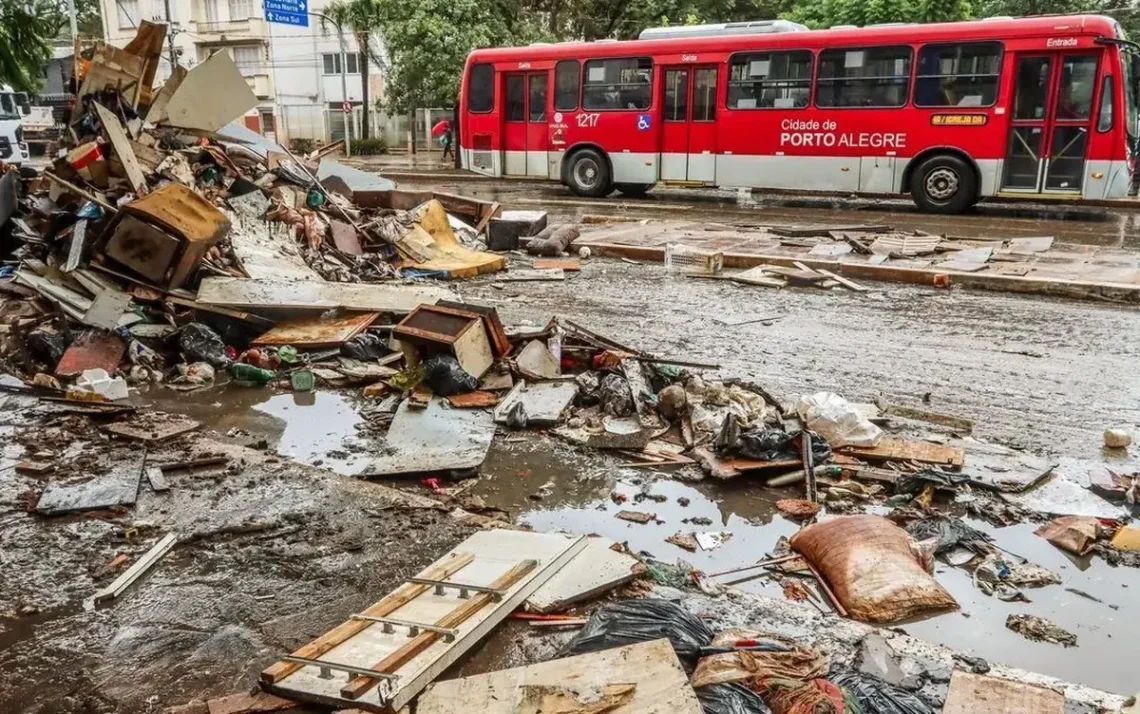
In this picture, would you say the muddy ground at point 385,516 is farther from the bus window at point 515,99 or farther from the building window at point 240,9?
Result: the building window at point 240,9

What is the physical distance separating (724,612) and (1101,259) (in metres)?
10.3

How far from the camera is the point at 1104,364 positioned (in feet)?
23.7

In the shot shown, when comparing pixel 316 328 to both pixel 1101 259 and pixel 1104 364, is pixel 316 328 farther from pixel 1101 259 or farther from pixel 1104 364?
pixel 1101 259

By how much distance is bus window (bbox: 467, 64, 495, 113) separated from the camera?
1975 cm

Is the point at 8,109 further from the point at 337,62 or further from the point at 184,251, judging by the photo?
the point at 337,62

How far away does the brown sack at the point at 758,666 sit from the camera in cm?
305

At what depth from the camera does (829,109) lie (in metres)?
16.1

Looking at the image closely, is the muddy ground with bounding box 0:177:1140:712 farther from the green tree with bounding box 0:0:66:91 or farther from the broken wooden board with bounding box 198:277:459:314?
the green tree with bounding box 0:0:66:91

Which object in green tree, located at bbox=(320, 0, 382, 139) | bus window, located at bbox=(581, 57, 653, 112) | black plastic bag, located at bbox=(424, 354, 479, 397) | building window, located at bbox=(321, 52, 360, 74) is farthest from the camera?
building window, located at bbox=(321, 52, 360, 74)

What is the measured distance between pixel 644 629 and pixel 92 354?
5.63m

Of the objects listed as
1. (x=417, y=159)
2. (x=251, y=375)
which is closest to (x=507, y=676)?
(x=251, y=375)

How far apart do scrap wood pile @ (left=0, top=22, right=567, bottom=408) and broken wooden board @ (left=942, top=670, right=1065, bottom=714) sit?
5.05m

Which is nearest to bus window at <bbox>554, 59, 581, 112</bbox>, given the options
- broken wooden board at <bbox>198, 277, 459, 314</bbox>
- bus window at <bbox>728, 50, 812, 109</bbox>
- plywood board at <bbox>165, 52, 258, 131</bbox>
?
bus window at <bbox>728, 50, 812, 109</bbox>

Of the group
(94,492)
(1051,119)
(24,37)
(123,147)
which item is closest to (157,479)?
(94,492)
